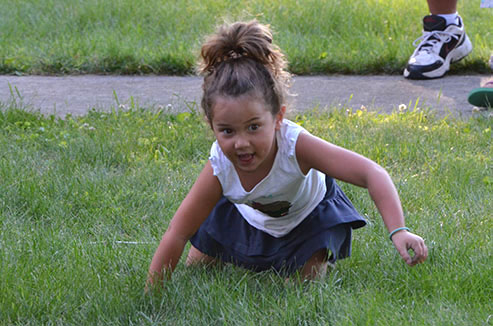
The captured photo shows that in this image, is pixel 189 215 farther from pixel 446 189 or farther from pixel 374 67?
pixel 374 67

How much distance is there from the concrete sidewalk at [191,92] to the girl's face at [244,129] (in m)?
2.05

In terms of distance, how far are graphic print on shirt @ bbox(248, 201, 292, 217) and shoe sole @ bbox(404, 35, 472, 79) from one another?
2.71 m

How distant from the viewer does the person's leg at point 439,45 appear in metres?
4.93

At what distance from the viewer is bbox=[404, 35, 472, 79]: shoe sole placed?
4.94m

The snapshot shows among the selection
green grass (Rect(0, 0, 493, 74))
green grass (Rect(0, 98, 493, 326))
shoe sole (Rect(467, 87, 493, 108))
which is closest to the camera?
green grass (Rect(0, 98, 493, 326))

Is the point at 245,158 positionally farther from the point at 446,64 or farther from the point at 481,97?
the point at 446,64

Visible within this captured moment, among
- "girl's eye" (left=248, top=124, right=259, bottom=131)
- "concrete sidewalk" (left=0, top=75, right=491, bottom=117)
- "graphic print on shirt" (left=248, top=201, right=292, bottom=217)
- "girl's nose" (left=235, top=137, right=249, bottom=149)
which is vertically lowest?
"concrete sidewalk" (left=0, top=75, right=491, bottom=117)

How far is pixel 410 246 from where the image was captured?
6.58 ft

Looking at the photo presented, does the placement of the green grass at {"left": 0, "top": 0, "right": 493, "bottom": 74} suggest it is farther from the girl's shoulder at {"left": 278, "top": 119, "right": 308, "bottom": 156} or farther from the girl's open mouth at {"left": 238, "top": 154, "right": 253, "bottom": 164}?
the girl's open mouth at {"left": 238, "top": 154, "right": 253, "bottom": 164}

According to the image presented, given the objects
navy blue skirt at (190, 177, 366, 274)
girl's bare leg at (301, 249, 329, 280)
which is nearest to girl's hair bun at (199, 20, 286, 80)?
navy blue skirt at (190, 177, 366, 274)

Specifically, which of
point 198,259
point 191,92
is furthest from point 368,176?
point 191,92

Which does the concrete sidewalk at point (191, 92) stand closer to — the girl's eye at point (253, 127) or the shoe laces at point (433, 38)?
the shoe laces at point (433, 38)

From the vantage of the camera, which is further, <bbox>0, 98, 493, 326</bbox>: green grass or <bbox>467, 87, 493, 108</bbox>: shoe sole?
<bbox>467, 87, 493, 108</bbox>: shoe sole

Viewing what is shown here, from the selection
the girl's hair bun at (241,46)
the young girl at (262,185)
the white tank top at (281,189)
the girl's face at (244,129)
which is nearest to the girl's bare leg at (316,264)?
the young girl at (262,185)
